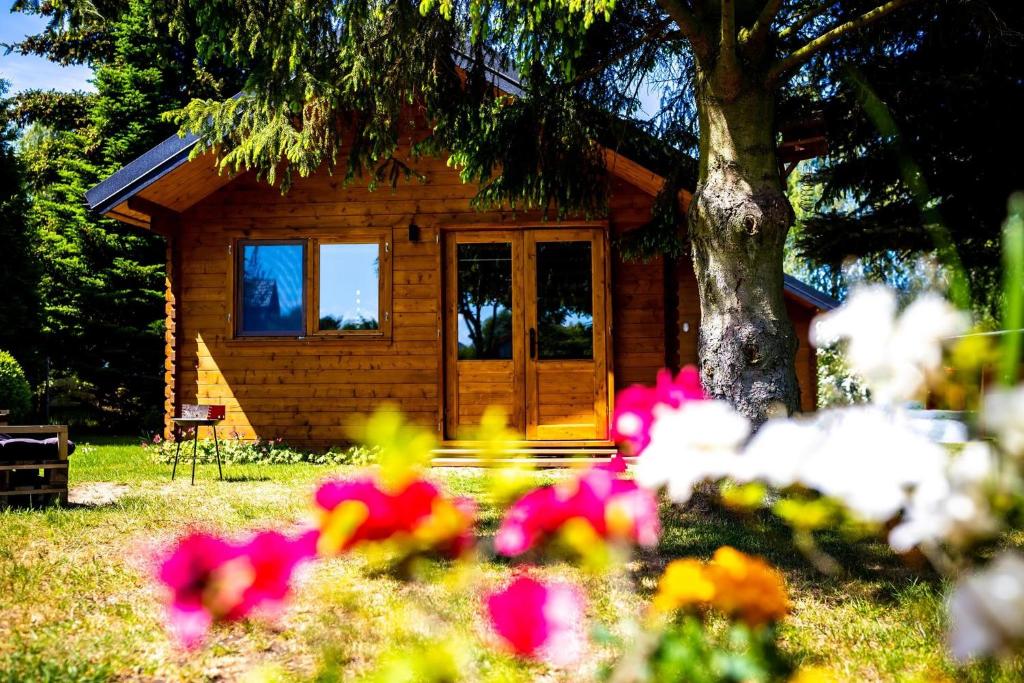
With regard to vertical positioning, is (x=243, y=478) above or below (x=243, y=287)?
below

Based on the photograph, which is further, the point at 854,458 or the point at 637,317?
the point at 637,317

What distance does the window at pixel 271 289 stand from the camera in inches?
336

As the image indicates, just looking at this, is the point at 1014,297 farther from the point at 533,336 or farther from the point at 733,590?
the point at 533,336

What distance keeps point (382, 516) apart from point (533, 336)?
708 cm

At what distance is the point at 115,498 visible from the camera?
228 inches

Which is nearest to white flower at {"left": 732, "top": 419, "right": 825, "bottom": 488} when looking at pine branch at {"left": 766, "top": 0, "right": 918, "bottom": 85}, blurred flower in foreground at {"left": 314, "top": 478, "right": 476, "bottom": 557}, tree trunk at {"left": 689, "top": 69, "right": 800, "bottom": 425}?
blurred flower in foreground at {"left": 314, "top": 478, "right": 476, "bottom": 557}

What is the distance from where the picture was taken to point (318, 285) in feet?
27.9

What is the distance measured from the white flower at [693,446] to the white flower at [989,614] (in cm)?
38

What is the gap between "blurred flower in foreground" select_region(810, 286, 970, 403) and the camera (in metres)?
0.94

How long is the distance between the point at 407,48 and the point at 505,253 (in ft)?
10.1

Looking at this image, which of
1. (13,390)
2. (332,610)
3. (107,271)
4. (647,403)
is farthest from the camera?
(107,271)

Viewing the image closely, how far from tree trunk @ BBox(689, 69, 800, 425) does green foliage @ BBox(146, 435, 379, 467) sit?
409 cm

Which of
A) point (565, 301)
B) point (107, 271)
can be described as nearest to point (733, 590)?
point (565, 301)

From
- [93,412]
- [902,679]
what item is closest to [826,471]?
[902,679]
